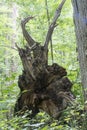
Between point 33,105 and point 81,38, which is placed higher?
point 81,38

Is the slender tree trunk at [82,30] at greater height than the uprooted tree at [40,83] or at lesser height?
greater

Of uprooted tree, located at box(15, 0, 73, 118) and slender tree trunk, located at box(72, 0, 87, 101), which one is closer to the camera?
slender tree trunk, located at box(72, 0, 87, 101)

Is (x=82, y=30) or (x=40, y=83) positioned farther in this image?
(x=40, y=83)

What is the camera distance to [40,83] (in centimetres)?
478

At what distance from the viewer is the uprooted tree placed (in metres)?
4.63

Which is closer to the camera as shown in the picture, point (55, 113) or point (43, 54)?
point (55, 113)

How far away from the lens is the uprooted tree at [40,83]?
15.2 ft

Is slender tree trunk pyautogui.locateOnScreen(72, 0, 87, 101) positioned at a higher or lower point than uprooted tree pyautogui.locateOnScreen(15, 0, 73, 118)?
higher

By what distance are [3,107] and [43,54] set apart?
1.37 metres

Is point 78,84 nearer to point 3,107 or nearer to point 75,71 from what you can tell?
point 75,71

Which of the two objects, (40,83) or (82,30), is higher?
(82,30)

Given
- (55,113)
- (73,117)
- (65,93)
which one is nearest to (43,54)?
(65,93)

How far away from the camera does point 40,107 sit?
15.4 feet

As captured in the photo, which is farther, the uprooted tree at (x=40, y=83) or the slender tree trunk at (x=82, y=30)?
the uprooted tree at (x=40, y=83)
